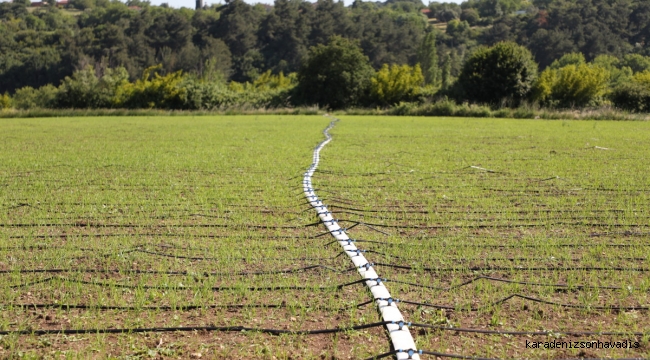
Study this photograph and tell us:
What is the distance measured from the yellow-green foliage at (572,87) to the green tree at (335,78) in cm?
1309

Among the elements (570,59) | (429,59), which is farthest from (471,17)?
(570,59)

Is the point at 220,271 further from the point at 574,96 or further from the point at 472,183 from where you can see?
the point at 574,96

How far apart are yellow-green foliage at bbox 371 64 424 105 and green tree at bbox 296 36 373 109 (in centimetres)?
147

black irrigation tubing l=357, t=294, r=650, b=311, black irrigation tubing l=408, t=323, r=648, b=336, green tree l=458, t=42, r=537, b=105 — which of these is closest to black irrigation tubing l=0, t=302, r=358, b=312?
black irrigation tubing l=357, t=294, r=650, b=311

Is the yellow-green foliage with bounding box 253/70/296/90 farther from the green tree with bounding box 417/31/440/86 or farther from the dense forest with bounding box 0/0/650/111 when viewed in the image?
the green tree with bounding box 417/31/440/86

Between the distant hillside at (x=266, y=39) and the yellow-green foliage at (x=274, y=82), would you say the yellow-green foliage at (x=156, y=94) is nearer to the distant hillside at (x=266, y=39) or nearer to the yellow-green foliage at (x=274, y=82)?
the yellow-green foliage at (x=274, y=82)

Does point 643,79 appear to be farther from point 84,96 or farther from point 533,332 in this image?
point 84,96

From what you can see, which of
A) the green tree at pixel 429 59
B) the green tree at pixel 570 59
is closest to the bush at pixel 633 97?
the green tree at pixel 570 59

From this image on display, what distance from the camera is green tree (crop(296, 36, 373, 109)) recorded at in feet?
142

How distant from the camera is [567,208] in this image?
7.12 m

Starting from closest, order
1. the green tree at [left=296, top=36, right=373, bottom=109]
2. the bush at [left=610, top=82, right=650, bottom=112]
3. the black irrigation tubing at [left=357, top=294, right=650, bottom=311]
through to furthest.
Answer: the black irrigation tubing at [left=357, top=294, right=650, bottom=311], the bush at [left=610, top=82, right=650, bottom=112], the green tree at [left=296, top=36, right=373, bottom=109]

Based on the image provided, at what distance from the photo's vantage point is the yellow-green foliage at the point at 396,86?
40625 millimetres

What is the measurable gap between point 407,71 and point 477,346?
3943cm

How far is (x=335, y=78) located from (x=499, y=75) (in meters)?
12.5
